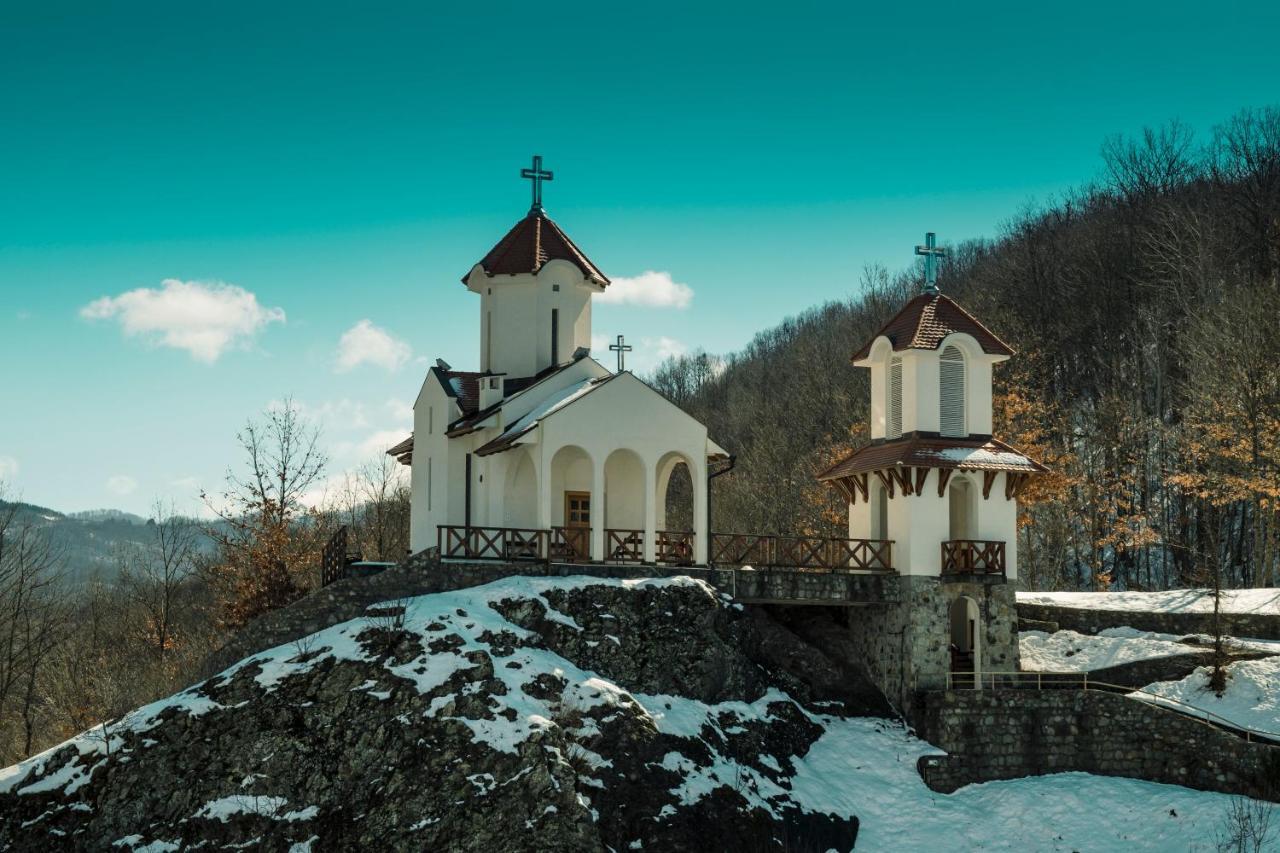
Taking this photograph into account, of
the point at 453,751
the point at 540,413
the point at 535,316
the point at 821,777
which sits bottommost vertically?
the point at 821,777

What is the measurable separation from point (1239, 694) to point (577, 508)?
15.3 meters

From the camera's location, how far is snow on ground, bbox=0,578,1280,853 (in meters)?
23.1

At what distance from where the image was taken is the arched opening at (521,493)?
31.3 metres

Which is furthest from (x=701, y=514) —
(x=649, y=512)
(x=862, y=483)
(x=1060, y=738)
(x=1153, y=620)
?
(x=1153, y=620)

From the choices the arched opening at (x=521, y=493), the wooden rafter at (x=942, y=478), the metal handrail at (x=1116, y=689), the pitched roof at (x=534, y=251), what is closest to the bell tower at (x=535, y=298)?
the pitched roof at (x=534, y=251)

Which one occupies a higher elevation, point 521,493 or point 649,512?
point 521,493

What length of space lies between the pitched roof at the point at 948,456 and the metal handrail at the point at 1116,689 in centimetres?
459

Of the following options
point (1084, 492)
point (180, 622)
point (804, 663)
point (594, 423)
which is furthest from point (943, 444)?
point (180, 622)

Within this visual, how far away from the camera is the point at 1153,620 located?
3081cm

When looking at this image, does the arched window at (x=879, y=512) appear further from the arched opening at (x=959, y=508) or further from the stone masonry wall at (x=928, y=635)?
the stone masonry wall at (x=928, y=635)

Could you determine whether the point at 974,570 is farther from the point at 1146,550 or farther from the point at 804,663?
the point at 1146,550

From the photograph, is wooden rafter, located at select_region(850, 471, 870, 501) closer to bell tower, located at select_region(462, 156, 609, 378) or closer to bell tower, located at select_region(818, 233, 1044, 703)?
bell tower, located at select_region(818, 233, 1044, 703)

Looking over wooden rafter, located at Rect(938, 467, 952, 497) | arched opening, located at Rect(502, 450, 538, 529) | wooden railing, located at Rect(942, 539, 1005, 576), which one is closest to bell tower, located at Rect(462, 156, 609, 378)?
arched opening, located at Rect(502, 450, 538, 529)

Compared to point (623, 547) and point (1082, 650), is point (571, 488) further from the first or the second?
point (1082, 650)
